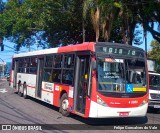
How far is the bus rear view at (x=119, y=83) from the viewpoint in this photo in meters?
11.2

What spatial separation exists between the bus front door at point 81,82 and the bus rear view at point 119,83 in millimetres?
694

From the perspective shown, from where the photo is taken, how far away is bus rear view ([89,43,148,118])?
1124 cm

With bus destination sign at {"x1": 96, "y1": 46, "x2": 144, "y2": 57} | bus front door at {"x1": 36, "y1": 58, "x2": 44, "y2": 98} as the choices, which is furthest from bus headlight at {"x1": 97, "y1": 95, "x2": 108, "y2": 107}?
bus front door at {"x1": 36, "y1": 58, "x2": 44, "y2": 98}

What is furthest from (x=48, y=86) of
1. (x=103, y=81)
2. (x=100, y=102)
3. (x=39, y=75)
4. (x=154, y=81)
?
(x=154, y=81)

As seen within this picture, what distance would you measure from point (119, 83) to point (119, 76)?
0.24m

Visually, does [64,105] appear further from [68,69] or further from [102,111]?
[102,111]

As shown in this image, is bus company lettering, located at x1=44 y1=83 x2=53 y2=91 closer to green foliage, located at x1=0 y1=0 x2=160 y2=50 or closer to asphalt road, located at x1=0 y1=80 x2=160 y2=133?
asphalt road, located at x1=0 y1=80 x2=160 y2=133

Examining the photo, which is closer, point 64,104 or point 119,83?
point 119,83

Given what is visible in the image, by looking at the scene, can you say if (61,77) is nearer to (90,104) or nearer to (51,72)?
(51,72)

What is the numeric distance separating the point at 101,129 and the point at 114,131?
51 cm

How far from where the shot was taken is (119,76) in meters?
11.6

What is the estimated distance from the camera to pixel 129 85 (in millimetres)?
11688

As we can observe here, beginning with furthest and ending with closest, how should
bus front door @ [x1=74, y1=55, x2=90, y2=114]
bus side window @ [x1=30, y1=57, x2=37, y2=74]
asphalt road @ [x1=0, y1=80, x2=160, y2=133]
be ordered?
bus side window @ [x1=30, y1=57, x2=37, y2=74] < bus front door @ [x1=74, y1=55, x2=90, y2=114] < asphalt road @ [x1=0, y1=80, x2=160, y2=133]

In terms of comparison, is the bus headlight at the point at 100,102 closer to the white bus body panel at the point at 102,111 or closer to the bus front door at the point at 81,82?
the white bus body panel at the point at 102,111
